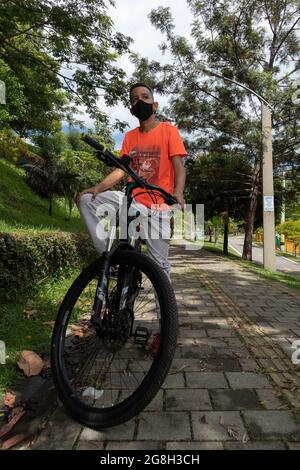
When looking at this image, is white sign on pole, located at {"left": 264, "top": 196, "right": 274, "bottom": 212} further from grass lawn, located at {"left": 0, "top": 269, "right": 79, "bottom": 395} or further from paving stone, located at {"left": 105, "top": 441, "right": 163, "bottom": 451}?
paving stone, located at {"left": 105, "top": 441, "right": 163, "bottom": 451}

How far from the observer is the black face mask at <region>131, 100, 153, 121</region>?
10.7 ft

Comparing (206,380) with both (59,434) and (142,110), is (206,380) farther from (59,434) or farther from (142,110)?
(142,110)

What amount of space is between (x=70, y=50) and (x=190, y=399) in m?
9.19

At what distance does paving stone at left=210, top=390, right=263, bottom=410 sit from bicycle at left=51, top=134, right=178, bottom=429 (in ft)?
1.66

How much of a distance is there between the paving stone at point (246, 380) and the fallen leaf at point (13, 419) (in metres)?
1.47

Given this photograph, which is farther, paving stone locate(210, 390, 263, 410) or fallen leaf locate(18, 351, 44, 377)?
A: fallen leaf locate(18, 351, 44, 377)

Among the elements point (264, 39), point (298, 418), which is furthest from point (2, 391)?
point (264, 39)

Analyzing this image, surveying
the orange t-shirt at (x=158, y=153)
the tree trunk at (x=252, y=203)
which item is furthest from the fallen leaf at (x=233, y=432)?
the tree trunk at (x=252, y=203)

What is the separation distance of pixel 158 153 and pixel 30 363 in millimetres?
2031

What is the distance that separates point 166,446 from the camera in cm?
212
